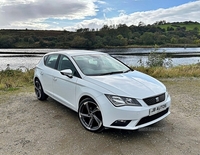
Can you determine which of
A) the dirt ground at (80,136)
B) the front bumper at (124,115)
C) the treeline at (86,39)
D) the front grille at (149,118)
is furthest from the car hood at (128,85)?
the treeline at (86,39)

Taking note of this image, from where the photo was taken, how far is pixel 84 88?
135 inches

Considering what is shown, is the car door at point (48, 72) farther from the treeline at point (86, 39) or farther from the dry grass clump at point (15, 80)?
the treeline at point (86, 39)

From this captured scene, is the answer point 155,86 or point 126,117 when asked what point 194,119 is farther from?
point 126,117

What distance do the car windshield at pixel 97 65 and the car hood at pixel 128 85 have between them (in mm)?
267

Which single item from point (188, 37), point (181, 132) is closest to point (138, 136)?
point (181, 132)

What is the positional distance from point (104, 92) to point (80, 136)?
3.15 feet

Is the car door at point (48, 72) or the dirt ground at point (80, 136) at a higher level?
the car door at point (48, 72)

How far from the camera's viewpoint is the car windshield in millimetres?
3834

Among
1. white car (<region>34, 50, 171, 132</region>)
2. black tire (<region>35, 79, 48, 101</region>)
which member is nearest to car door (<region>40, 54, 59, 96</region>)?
white car (<region>34, 50, 171, 132</region>)

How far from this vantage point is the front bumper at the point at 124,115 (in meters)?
2.90

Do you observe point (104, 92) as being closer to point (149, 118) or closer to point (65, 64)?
point (149, 118)

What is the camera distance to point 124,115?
2.91 m

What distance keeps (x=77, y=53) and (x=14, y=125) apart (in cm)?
209

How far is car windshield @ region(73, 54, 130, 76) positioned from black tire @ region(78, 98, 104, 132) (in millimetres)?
622
